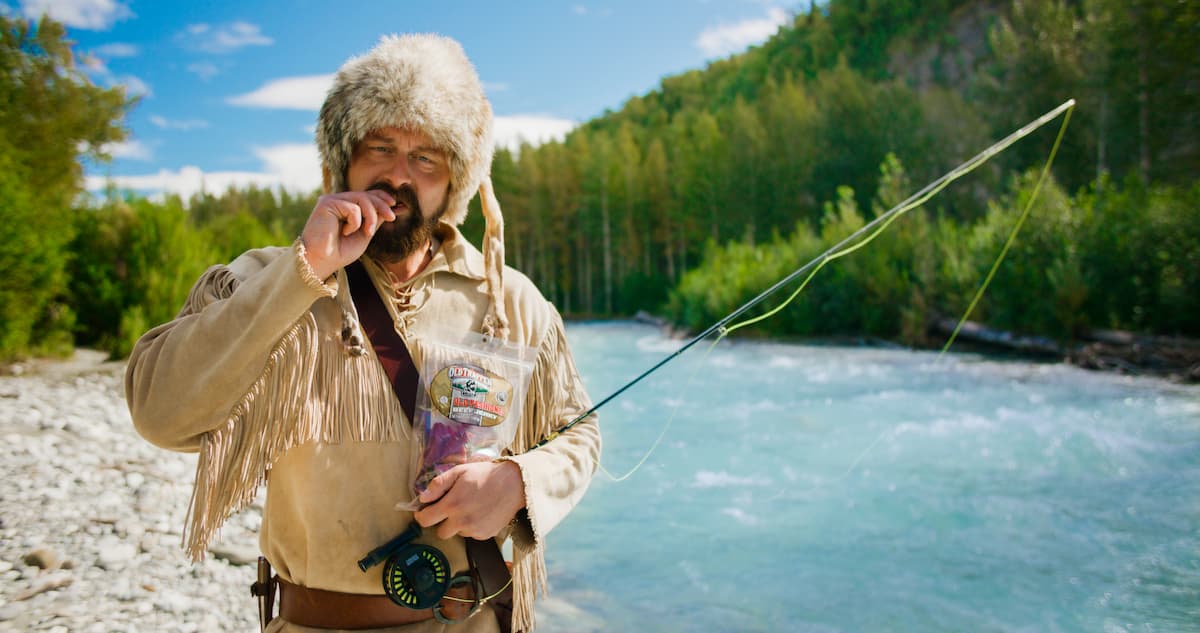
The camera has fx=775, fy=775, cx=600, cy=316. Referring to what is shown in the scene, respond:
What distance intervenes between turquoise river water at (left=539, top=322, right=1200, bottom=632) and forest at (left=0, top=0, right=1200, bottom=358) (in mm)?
2853

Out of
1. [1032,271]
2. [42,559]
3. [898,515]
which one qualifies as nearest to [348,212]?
[42,559]

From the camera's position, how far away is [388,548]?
4.49 feet

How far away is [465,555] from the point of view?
1.48 m

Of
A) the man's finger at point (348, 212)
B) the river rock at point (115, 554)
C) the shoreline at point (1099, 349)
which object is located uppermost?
the man's finger at point (348, 212)

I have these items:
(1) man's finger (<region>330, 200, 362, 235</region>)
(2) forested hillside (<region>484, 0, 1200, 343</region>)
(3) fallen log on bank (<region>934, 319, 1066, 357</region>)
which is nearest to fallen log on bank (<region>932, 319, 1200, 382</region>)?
(3) fallen log on bank (<region>934, 319, 1066, 357</region>)

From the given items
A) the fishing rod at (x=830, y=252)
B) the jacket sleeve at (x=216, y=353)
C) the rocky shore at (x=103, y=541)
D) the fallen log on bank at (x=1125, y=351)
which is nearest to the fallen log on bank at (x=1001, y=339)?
the fallen log on bank at (x=1125, y=351)

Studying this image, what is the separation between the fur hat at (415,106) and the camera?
1464mm

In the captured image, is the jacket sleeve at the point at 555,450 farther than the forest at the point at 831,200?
No

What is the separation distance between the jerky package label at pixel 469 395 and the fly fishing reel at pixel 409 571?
219 millimetres

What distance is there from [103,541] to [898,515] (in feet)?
18.1

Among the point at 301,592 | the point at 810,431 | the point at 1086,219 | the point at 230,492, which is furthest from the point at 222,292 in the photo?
the point at 1086,219

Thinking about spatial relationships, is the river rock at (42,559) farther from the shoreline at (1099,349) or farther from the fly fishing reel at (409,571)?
the shoreline at (1099,349)

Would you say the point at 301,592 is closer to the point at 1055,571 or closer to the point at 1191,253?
the point at 1055,571

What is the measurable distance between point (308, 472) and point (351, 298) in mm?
326
